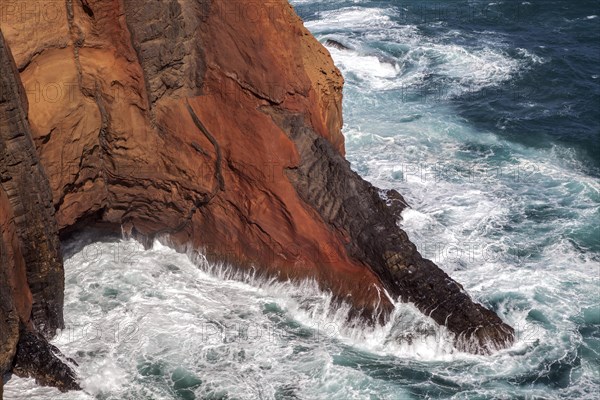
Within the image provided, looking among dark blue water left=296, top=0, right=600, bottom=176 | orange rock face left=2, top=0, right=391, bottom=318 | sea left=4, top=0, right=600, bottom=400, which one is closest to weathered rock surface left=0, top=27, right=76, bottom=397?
sea left=4, top=0, right=600, bottom=400

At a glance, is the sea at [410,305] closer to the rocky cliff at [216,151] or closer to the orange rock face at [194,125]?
the rocky cliff at [216,151]

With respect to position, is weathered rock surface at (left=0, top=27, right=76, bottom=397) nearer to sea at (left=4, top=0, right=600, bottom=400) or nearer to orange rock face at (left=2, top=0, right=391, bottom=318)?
sea at (left=4, top=0, right=600, bottom=400)

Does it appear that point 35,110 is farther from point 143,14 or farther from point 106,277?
point 106,277

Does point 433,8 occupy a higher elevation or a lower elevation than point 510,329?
higher

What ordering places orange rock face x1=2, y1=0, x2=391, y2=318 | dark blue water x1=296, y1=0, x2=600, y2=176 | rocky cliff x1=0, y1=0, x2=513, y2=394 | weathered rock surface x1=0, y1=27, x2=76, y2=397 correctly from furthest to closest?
dark blue water x1=296, y1=0, x2=600, y2=176
orange rock face x1=2, y1=0, x2=391, y2=318
rocky cliff x1=0, y1=0, x2=513, y2=394
weathered rock surface x1=0, y1=27, x2=76, y2=397

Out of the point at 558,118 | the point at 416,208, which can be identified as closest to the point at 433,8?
the point at 558,118

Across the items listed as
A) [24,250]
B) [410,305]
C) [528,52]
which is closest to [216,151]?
[24,250]
